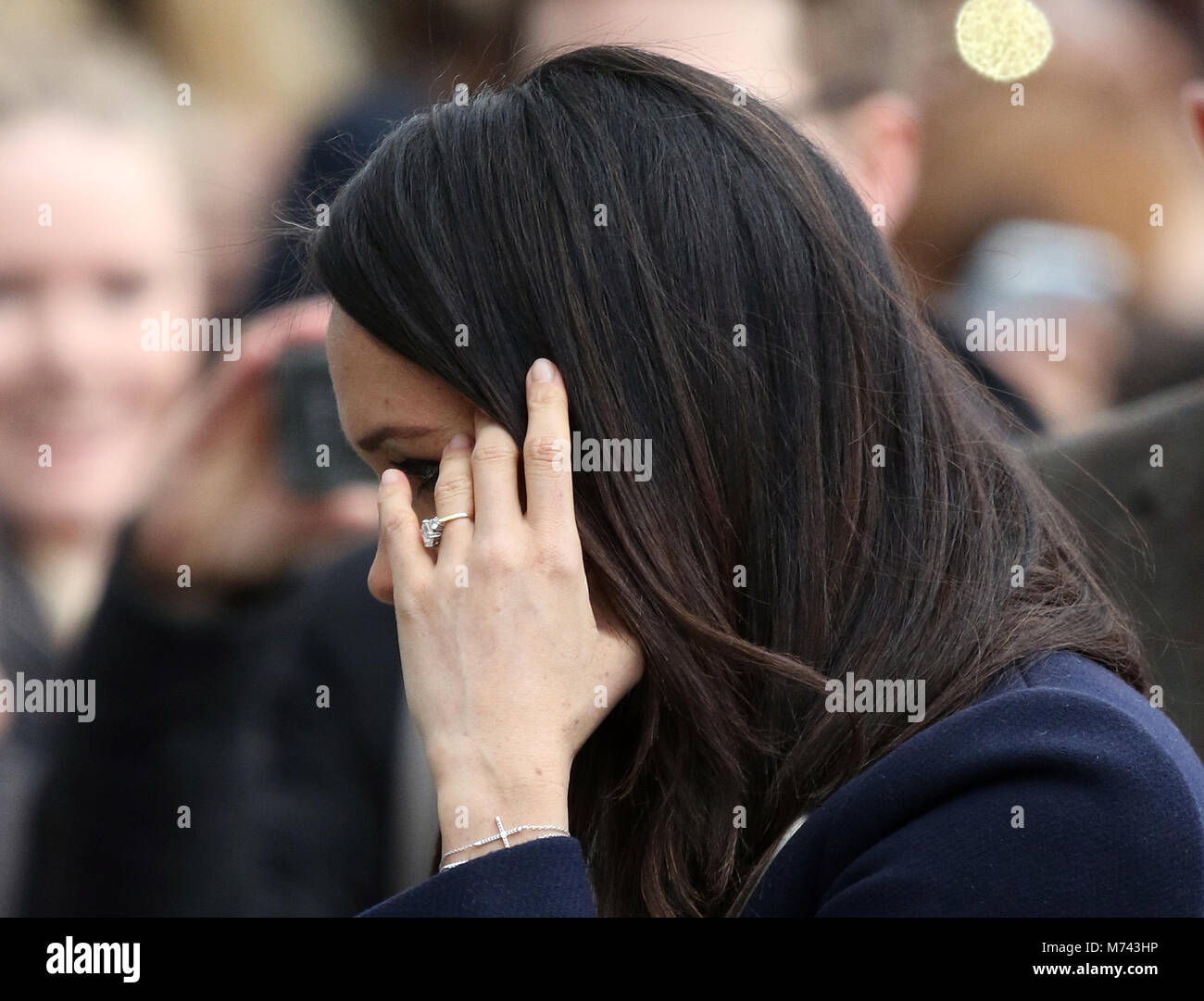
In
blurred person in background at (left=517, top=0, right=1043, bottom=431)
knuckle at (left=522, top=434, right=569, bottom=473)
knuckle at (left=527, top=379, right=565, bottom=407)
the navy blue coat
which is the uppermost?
blurred person in background at (left=517, top=0, right=1043, bottom=431)

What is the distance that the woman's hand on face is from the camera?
5.28 feet

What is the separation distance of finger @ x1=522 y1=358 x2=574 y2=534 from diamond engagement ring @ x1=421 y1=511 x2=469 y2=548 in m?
0.12

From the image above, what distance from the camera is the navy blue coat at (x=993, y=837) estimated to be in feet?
4.58

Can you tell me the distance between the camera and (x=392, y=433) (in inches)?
68.4

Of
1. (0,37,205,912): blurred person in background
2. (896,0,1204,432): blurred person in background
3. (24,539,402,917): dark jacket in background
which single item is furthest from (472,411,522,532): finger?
(896,0,1204,432): blurred person in background

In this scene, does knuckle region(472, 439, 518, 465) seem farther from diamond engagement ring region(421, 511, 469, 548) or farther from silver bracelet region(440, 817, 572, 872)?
silver bracelet region(440, 817, 572, 872)

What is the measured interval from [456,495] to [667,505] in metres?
0.27

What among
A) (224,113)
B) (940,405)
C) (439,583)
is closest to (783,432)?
(940,405)

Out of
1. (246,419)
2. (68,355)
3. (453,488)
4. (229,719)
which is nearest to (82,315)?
(68,355)

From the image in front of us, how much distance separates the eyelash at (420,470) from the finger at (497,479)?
12 cm

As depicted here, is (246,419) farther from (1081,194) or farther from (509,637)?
(1081,194)

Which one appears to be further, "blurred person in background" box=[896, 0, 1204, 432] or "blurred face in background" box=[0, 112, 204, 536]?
"blurred person in background" box=[896, 0, 1204, 432]

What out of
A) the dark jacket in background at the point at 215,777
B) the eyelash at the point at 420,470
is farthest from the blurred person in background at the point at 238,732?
the eyelash at the point at 420,470

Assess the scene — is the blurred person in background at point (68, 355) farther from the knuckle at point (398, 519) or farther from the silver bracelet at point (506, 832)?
the silver bracelet at point (506, 832)
